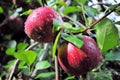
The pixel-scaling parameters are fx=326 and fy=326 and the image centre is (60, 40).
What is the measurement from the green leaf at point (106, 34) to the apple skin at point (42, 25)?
0.10 metres

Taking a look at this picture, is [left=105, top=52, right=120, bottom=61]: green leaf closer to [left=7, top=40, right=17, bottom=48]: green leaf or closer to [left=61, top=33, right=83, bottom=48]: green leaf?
[left=61, top=33, right=83, bottom=48]: green leaf

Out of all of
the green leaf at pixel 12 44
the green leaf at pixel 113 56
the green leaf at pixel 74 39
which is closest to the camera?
the green leaf at pixel 74 39

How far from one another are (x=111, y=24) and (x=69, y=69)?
15 cm

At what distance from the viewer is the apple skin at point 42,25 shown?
30.7 inches

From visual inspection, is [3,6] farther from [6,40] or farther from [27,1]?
[27,1]

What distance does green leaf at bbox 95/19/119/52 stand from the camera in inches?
29.3

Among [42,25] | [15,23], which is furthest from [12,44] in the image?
[42,25]

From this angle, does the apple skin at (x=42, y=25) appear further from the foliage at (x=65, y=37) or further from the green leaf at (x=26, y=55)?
the green leaf at (x=26, y=55)

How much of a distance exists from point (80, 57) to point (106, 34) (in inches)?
3.2

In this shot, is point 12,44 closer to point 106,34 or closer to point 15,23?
point 15,23

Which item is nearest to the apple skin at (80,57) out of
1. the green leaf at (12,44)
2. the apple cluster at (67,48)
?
the apple cluster at (67,48)

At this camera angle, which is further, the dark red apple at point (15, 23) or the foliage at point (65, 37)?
the dark red apple at point (15, 23)

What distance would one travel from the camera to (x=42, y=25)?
780mm

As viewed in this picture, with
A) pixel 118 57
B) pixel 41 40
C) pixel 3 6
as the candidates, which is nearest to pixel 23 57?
pixel 41 40
